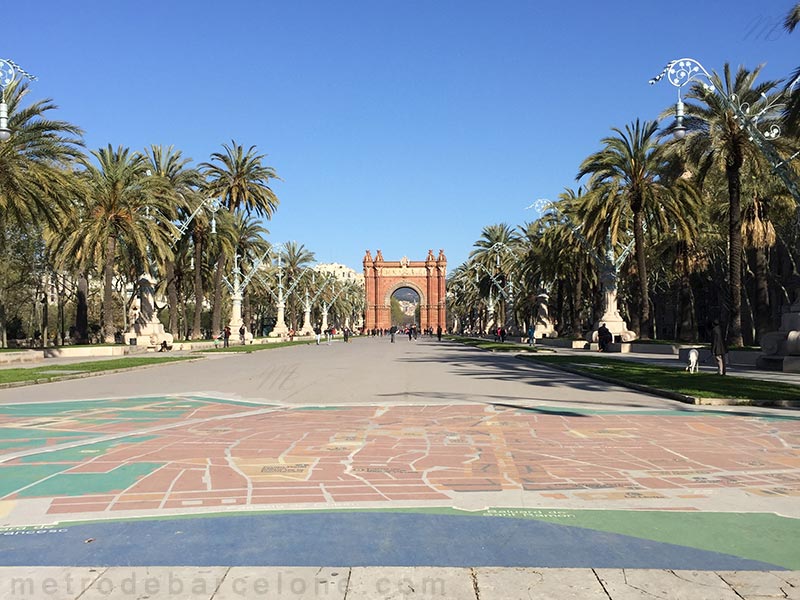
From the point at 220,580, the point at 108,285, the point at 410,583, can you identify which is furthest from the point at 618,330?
the point at 220,580

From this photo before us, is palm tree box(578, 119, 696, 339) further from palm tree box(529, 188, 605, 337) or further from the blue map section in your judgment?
the blue map section

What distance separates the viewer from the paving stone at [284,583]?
373cm

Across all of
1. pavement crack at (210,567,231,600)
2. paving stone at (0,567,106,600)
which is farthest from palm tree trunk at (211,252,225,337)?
pavement crack at (210,567,231,600)

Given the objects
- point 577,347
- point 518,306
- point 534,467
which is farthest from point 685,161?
point 518,306

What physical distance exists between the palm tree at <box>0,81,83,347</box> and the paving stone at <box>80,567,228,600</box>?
79.9 ft

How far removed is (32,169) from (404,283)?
4910 inches

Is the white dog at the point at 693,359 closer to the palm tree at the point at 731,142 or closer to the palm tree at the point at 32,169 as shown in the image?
the palm tree at the point at 731,142

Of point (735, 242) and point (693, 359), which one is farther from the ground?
point (735, 242)

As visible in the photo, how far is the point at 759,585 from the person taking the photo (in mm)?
3814

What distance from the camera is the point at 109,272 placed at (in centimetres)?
3662

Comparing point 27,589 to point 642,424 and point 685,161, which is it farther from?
point 685,161

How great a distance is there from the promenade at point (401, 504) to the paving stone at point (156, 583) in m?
0.02

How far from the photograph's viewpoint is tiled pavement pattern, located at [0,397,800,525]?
5.76 meters

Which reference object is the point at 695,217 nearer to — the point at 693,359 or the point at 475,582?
the point at 693,359
